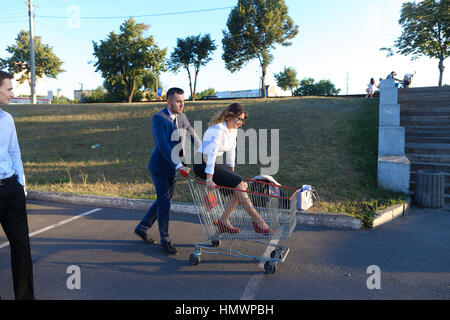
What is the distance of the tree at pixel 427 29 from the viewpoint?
2631 cm

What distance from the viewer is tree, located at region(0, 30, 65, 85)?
149 feet

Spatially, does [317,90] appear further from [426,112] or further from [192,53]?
[426,112]

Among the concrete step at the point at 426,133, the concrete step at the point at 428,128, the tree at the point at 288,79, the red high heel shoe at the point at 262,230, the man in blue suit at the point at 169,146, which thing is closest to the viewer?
the red high heel shoe at the point at 262,230

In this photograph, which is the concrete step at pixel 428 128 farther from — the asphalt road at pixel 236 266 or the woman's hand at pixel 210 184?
the woman's hand at pixel 210 184

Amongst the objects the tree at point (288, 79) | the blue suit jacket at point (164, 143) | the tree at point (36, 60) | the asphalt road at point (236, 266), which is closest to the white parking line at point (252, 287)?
the asphalt road at point (236, 266)

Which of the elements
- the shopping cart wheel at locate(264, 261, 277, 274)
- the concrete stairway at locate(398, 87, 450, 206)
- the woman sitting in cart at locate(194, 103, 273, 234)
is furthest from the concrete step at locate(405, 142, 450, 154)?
the shopping cart wheel at locate(264, 261, 277, 274)

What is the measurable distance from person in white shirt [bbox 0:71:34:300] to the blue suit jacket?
1.64m

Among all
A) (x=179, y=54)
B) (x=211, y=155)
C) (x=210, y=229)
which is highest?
(x=179, y=54)

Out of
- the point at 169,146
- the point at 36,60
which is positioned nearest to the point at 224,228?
the point at 169,146

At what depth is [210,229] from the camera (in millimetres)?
4133

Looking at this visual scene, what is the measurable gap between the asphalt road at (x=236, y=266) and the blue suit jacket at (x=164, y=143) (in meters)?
1.20
